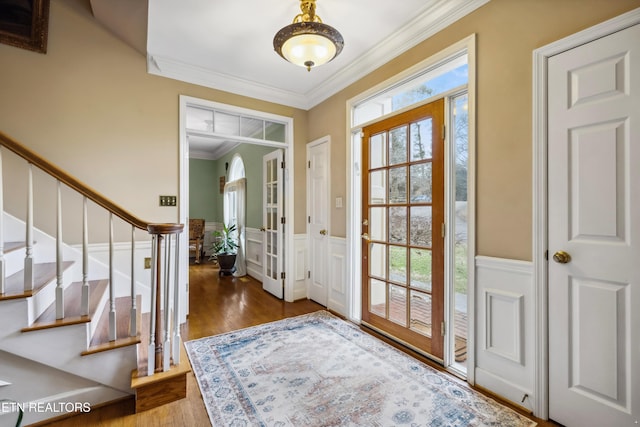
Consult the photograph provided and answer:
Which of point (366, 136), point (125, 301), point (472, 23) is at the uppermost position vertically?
point (472, 23)

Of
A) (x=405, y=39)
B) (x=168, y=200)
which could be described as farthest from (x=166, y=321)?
(x=405, y=39)

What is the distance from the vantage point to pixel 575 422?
1.51 meters

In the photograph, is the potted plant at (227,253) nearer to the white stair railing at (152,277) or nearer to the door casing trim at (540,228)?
the white stair railing at (152,277)

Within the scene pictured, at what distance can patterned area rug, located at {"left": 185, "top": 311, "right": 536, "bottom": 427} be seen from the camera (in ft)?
5.28

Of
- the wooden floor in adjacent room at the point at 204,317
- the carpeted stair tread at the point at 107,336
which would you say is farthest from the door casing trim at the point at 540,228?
the carpeted stair tread at the point at 107,336

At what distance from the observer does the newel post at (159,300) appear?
1747 millimetres

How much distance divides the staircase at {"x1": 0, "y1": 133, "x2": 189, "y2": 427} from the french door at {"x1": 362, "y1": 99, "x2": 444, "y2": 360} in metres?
1.71

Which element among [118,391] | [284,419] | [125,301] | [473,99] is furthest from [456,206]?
[125,301]

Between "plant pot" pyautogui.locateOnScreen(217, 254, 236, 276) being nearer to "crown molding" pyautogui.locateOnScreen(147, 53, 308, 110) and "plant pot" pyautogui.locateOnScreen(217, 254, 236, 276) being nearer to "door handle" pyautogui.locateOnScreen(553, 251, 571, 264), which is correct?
"crown molding" pyautogui.locateOnScreen(147, 53, 308, 110)

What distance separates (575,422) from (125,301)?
3090 millimetres

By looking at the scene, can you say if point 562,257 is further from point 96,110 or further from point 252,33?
point 96,110

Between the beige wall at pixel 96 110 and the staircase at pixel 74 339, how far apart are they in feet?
3.10

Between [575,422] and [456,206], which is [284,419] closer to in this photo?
[575,422]

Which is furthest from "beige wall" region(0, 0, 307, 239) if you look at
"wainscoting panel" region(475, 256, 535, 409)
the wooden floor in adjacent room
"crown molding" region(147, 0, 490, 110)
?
"wainscoting panel" region(475, 256, 535, 409)
